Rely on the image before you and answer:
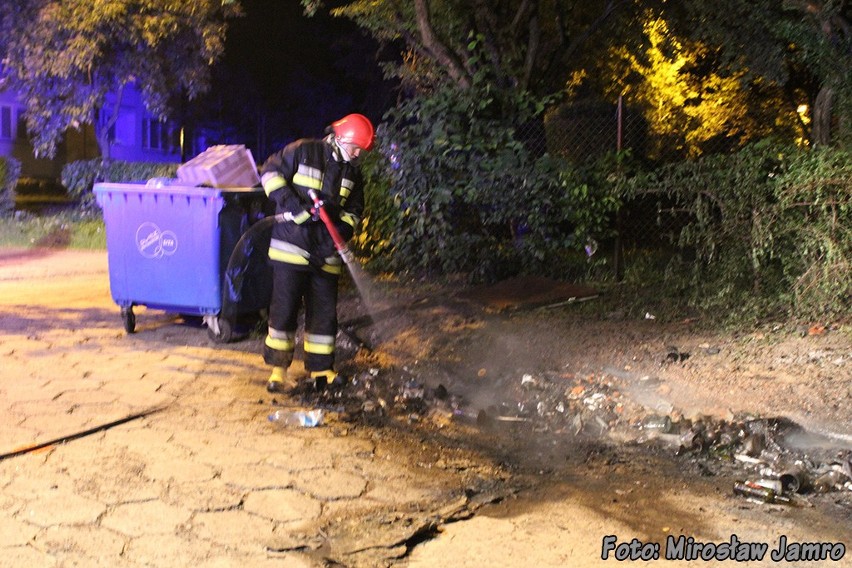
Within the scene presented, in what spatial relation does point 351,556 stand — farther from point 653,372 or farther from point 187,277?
point 187,277

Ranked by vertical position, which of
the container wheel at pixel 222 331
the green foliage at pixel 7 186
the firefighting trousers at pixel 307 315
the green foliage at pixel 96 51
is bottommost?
the container wheel at pixel 222 331

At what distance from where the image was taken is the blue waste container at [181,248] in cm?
699

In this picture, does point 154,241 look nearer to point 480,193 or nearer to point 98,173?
point 480,193

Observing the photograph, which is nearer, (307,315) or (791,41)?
(307,315)

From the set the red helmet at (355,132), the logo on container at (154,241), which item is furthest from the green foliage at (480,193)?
the red helmet at (355,132)

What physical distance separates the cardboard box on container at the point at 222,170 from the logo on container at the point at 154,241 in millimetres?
479

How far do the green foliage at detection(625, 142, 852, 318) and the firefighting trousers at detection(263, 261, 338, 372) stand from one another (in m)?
3.20

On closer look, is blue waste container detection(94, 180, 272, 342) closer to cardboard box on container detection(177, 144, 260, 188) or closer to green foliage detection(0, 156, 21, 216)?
cardboard box on container detection(177, 144, 260, 188)

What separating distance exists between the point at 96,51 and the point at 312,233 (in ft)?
43.4

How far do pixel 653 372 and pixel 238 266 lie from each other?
3473 millimetres

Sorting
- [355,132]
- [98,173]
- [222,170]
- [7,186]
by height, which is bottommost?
[7,186]

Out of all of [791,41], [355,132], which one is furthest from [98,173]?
[791,41]

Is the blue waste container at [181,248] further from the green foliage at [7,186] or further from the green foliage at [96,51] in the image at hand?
the green foliage at [7,186]

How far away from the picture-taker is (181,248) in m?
7.09
